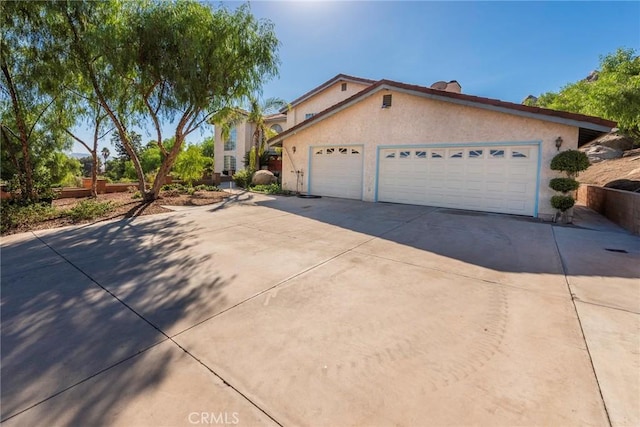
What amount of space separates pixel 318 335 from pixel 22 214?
358 inches

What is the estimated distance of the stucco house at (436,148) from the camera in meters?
8.88

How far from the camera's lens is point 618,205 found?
27.8 feet

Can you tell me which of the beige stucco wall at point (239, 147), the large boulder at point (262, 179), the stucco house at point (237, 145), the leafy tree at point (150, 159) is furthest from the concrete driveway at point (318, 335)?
the leafy tree at point (150, 159)

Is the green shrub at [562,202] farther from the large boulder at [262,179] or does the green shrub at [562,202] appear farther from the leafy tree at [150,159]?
the leafy tree at [150,159]

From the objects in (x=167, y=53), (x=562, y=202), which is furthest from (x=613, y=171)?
(x=167, y=53)

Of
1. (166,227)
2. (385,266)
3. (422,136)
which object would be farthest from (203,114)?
(385,266)

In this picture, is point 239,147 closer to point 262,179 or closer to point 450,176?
point 262,179

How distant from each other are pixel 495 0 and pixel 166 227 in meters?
13.0

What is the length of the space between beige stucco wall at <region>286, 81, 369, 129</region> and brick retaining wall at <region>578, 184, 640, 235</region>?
14130mm

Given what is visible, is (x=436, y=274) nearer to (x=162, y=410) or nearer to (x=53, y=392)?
(x=162, y=410)

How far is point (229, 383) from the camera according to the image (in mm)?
2143

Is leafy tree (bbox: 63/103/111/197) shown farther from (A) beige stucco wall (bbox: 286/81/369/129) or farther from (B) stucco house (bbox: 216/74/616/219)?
(A) beige stucco wall (bbox: 286/81/369/129)

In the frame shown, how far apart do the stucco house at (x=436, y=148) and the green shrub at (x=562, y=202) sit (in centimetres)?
52

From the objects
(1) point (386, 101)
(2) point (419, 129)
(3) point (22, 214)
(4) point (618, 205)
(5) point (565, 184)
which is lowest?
(3) point (22, 214)
